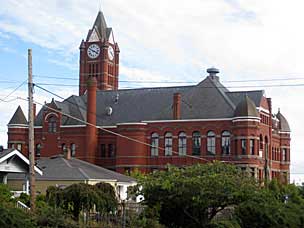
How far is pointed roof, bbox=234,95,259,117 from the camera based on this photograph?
76500mm

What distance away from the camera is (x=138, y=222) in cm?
3014

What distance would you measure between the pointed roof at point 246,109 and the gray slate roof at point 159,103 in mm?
1717

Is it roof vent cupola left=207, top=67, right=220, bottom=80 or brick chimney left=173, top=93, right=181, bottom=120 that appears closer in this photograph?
brick chimney left=173, top=93, right=181, bottom=120

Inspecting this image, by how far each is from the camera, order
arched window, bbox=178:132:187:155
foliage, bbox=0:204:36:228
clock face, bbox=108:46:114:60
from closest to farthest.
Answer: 1. foliage, bbox=0:204:36:228
2. arched window, bbox=178:132:187:155
3. clock face, bbox=108:46:114:60

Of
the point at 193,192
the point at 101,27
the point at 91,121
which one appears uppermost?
the point at 101,27

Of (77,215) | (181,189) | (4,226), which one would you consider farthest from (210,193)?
(4,226)

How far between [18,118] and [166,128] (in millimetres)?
23031

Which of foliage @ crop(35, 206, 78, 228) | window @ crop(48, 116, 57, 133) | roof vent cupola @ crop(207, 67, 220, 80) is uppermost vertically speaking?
roof vent cupola @ crop(207, 67, 220, 80)

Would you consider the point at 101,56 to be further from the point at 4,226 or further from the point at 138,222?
the point at 4,226

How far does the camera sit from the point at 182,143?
81.4 m

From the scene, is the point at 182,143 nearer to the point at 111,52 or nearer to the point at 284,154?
the point at 284,154

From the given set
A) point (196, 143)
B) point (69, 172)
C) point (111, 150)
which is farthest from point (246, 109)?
point (69, 172)

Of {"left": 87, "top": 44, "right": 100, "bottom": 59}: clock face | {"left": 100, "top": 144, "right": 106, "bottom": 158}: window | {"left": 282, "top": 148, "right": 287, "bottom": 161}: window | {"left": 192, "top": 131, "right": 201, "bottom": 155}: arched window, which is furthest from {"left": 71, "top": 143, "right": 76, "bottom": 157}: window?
→ {"left": 87, "top": 44, "right": 100, "bottom": 59}: clock face

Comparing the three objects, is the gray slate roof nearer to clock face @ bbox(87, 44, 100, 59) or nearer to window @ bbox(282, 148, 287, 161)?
window @ bbox(282, 148, 287, 161)
